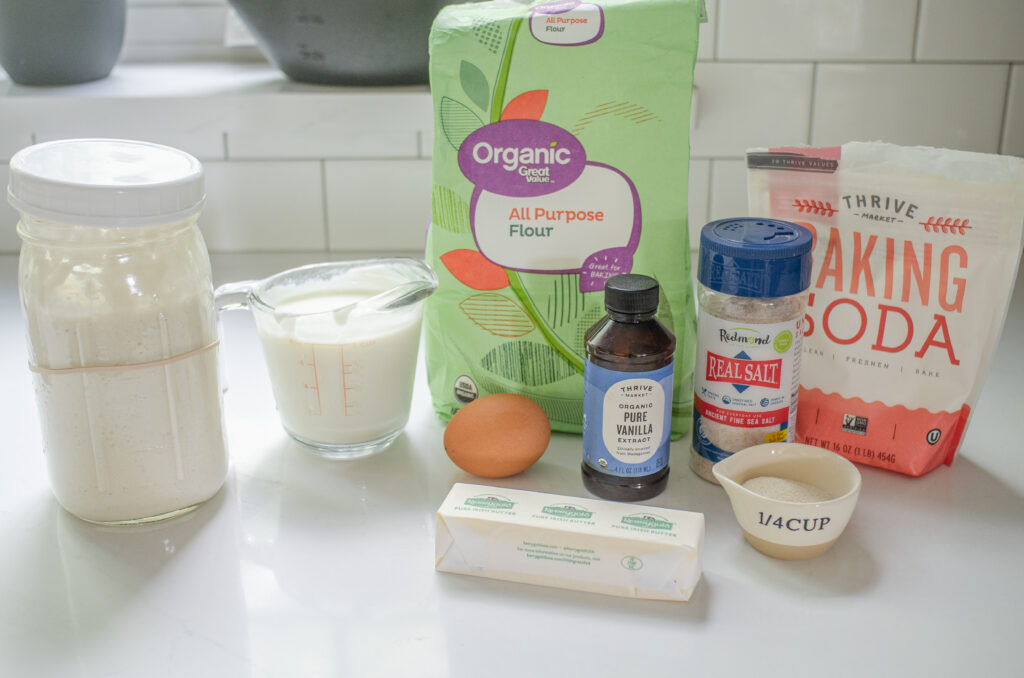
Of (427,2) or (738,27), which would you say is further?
(738,27)

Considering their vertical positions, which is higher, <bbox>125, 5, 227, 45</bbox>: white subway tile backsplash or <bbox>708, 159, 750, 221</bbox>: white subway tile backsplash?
<bbox>125, 5, 227, 45</bbox>: white subway tile backsplash

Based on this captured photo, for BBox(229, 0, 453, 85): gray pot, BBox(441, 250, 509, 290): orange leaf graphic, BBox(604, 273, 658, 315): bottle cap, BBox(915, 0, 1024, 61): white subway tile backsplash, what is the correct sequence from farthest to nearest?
BBox(915, 0, 1024, 61): white subway tile backsplash < BBox(229, 0, 453, 85): gray pot < BBox(441, 250, 509, 290): orange leaf graphic < BBox(604, 273, 658, 315): bottle cap

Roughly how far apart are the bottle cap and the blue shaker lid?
0.05 meters

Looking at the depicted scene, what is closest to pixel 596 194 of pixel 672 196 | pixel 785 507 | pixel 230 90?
pixel 672 196

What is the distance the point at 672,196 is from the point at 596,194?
64 millimetres

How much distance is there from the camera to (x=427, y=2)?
1.05 meters

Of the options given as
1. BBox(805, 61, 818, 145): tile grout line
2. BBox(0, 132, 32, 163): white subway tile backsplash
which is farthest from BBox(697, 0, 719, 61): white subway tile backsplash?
BBox(0, 132, 32, 163): white subway tile backsplash

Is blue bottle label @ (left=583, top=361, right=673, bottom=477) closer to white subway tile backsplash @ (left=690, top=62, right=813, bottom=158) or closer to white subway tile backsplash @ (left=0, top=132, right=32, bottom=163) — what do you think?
white subway tile backsplash @ (left=690, top=62, right=813, bottom=158)

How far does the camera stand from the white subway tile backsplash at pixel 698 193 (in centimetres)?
126

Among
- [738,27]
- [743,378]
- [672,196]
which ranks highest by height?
[738,27]

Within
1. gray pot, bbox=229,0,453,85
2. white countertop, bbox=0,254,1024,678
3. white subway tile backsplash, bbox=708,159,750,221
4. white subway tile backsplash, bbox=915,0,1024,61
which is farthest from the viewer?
white subway tile backsplash, bbox=708,159,750,221

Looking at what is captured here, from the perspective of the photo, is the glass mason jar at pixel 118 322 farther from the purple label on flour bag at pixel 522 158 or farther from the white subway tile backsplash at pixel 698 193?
the white subway tile backsplash at pixel 698 193

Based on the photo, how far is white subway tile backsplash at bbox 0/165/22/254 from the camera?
1321 mm

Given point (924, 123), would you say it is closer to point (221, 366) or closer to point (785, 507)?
point (785, 507)
